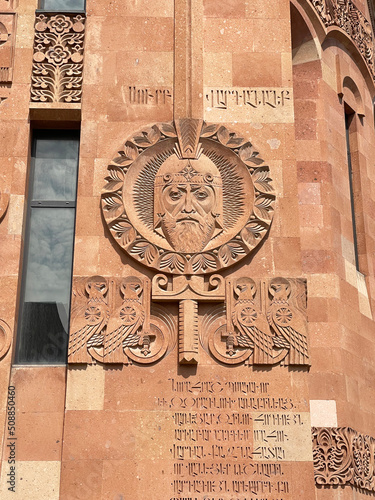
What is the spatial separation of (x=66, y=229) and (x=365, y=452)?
665 centimetres

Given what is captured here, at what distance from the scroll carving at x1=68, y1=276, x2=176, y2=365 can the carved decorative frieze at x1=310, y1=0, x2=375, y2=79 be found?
7.79m

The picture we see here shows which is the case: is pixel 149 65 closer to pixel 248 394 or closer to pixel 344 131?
pixel 344 131

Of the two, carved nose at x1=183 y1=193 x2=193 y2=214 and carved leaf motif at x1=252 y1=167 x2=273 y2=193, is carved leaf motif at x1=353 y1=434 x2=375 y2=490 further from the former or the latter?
carved nose at x1=183 y1=193 x2=193 y2=214

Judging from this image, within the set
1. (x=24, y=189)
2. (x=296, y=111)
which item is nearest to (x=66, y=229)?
(x=24, y=189)

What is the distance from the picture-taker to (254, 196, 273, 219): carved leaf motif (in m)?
13.4

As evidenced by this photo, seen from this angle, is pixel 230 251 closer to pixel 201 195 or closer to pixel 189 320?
pixel 201 195

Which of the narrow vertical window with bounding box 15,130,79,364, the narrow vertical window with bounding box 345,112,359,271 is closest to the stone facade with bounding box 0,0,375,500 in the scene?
the narrow vertical window with bounding box 15,130,79,364

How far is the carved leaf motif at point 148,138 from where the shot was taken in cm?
1379

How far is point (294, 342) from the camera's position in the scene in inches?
501

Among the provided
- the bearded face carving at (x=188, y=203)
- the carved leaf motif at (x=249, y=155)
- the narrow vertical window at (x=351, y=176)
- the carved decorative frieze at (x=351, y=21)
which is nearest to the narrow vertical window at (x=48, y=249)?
the bearded face carving at (x=188, y=203)

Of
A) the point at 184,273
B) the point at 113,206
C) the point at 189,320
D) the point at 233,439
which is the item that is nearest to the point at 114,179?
the point at 113,206

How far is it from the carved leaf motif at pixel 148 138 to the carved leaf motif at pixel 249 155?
4.96ft

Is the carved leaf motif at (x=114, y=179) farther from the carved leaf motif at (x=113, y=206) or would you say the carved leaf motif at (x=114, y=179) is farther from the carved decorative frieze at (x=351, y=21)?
the carved decorative frieze at (x=351, y=21)

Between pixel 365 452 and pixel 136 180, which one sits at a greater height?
pixel 136 180
